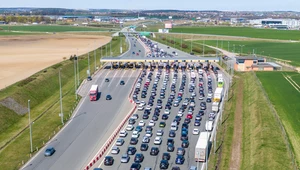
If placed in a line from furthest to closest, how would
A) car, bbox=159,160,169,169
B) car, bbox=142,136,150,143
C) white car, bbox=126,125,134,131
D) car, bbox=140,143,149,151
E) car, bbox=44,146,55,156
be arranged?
white car, bbox=126,125,134,131, car, bbox=142,136,150,143, car, bbox=140,143,149,151, car, bbox=44,146,55,156, car, bbox=159,160,169,169

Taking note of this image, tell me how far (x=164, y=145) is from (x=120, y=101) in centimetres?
2661

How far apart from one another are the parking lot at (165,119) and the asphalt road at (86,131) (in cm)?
273

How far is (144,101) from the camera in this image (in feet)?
264

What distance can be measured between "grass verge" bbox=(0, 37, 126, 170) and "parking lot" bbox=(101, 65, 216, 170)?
36.3ft

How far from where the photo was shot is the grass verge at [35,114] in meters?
53.8

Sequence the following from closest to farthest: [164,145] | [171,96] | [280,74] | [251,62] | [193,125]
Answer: [164,145], [193,125], [171,96], [280,74], [251,62]

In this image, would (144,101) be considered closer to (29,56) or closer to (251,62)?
(251,62)

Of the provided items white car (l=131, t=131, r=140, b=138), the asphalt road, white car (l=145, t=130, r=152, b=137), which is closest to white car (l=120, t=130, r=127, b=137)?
white car (l=131, t=131, r=140, b=138)

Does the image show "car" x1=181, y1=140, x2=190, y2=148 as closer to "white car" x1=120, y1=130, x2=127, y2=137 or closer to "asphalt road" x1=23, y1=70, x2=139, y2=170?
"white car" x1=120, y1=130, x2=127, y2=137

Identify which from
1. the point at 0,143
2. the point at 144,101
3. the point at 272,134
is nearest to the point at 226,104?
the point at 144,101

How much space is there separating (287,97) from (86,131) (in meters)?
39.8

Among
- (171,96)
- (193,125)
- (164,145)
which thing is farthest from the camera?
(171,96)

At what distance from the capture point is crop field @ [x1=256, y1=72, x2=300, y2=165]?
194 feet

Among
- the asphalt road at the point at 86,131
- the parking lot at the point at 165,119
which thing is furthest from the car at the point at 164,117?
the asphalt road at the point at 86,131
